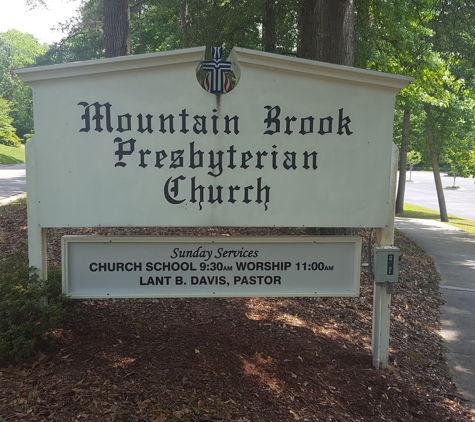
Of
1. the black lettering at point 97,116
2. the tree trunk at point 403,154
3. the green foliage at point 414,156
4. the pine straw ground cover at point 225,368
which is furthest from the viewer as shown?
the green foliage at point 414,156

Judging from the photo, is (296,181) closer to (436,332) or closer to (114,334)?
(114,334)

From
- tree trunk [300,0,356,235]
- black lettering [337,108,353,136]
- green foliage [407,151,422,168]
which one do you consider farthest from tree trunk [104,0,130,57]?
green foliage [407,151,422,168]

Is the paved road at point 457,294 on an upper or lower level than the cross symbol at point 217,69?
lower

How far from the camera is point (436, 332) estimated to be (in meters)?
4.97

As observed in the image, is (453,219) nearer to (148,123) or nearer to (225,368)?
(225,368)

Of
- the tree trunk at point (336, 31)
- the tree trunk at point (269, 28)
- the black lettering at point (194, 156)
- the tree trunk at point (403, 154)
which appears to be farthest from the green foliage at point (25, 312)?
the tree trunk at point (403, 154)

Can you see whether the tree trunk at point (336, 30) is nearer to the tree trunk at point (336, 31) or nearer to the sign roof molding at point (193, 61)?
the tree trunk at point (336, 31)

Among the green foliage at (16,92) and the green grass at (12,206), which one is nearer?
the green grass at (12,206)

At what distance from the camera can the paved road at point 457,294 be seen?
4133 mm

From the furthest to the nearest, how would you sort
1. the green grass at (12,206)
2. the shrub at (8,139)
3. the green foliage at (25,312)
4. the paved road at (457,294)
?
the shrub at (8,139)
the green grass at (12,206)
the paved road at (457,294)
the green foliage at (25,312)

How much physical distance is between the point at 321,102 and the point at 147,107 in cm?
129

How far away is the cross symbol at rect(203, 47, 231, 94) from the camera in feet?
10.5

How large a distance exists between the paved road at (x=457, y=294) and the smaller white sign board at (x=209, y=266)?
1.50m

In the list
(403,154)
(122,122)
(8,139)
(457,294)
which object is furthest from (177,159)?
(8,139)
